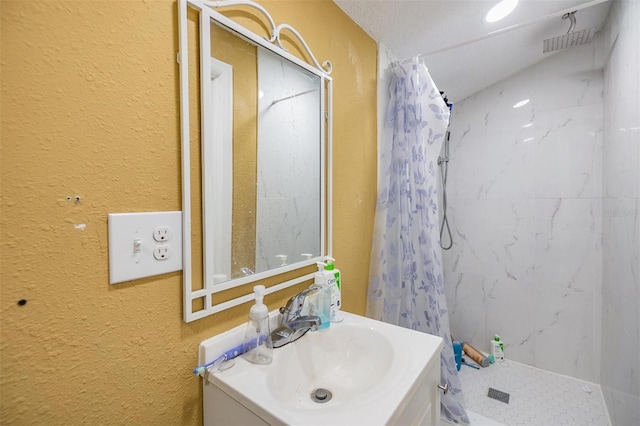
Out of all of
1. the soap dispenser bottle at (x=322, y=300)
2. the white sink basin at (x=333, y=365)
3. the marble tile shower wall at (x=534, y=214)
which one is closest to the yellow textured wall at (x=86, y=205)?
the white sink basin at (x=333, y=365)

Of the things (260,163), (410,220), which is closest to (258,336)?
(260,163)

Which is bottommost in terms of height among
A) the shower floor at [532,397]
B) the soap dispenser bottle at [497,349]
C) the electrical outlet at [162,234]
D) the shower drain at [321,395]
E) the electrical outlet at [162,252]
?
the shower floor at [532,397]

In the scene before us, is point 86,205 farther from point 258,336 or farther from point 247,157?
point 258,336

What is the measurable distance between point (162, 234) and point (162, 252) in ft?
0.14

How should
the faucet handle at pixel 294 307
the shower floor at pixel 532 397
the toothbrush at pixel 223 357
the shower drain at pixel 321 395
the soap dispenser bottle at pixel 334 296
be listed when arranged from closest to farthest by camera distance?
the toothbrush at pixel 223 357 < the shower drain at pixel 321 395 < the faucet handle at pixel 294 307 < the soap dispenser bottle at pixel 334 296 < the shower floor at pixel 532 397

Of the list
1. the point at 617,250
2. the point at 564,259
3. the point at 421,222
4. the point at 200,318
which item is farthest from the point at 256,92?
the point at 564,259

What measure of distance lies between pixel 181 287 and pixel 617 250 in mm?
2118

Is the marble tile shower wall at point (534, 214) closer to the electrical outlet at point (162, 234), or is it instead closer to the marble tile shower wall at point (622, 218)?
the marble tile shower wall at point (622, 218)

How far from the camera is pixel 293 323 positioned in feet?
3.02

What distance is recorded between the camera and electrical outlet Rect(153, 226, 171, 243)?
66cm

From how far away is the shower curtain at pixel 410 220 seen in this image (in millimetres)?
1517

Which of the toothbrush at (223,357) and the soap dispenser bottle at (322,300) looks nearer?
the toothbrush at (223,357)

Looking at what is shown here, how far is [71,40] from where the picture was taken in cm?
54

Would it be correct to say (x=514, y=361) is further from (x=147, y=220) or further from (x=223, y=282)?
(x=147, y=220)
